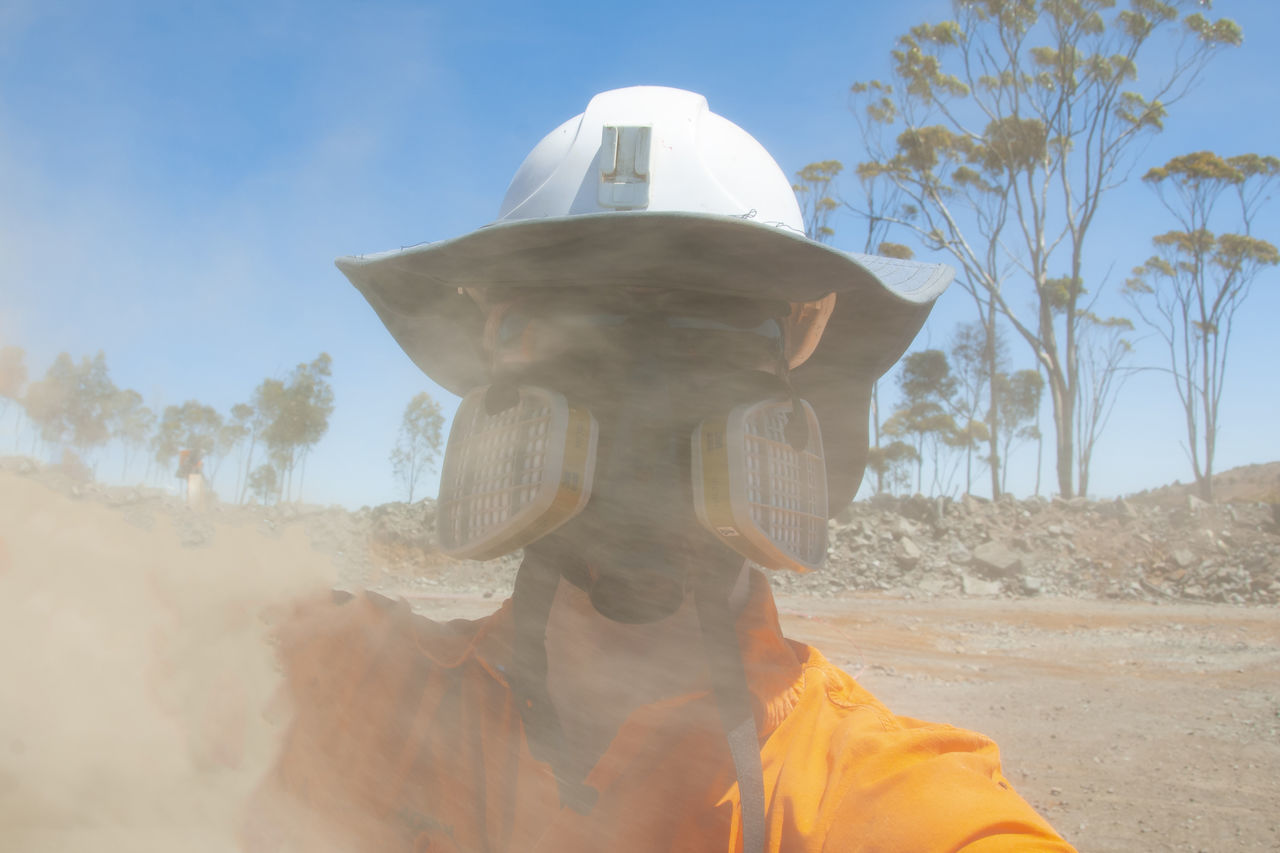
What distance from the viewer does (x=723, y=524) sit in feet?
4.11

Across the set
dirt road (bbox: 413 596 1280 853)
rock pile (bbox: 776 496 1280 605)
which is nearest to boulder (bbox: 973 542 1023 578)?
rock pile (bbox: 776 496 1280 605)

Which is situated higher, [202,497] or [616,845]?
[202,497]

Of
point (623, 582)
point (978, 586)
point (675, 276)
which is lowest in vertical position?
point (978, 586)

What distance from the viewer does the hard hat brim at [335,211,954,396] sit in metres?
1.14

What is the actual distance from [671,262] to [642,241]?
0.07m

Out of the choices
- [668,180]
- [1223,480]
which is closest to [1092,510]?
[668,180]

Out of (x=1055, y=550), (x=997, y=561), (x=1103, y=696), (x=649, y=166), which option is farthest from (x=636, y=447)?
(x=1055, y=550)

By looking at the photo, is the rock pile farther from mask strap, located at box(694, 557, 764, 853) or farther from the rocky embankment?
mask strap, located at box(694, 557, 764, 853)

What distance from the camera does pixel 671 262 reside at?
1.21 m

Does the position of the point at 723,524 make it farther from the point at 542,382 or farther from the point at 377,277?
the point at 377,277

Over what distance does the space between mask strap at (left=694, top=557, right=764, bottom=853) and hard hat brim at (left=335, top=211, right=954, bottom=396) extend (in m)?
0.48

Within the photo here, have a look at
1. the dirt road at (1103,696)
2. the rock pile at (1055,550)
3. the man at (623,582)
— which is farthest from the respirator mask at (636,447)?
the rock pile at (1055,550)

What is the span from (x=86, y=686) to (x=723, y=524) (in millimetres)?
1031

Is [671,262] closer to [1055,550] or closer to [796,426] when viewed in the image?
[796,426]
